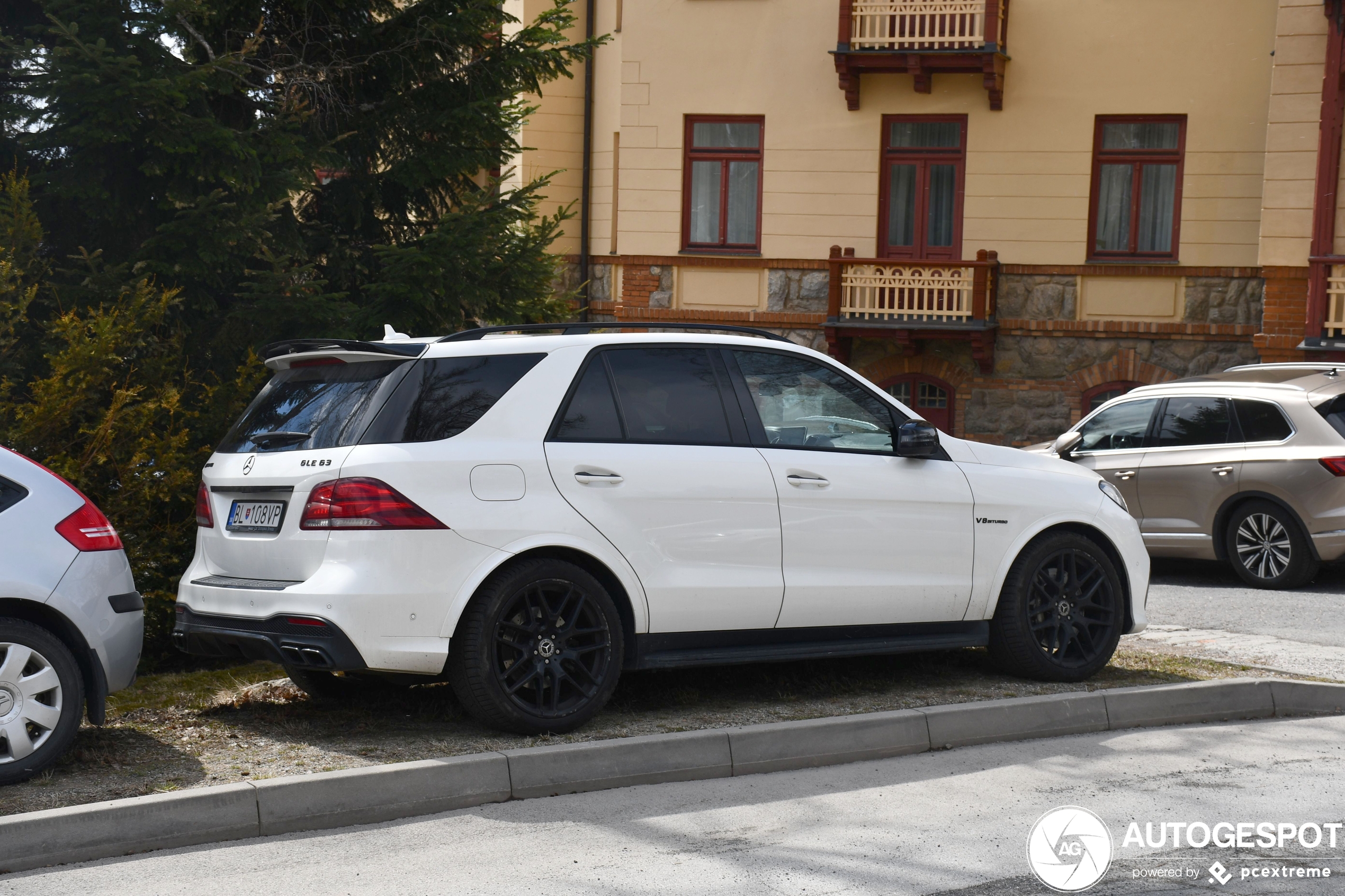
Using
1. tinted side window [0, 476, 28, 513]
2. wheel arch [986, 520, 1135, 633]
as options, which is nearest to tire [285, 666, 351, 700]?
tinted side window [0, 476, 28, 513]

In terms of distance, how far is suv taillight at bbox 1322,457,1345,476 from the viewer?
11.5 m

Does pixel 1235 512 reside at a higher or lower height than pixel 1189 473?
lower

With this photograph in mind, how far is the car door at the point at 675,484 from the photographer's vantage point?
626 centimetres

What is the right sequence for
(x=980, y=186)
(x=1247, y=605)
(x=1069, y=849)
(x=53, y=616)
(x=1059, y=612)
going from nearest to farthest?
1. (x=1069, y=849)
2. (x=53, y=616)
3. (x=1059, y=612)
4. (x=1247, y=605)
5. (x=980, y=186)

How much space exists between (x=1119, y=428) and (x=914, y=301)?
23.1 ft

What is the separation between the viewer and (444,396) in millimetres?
6133

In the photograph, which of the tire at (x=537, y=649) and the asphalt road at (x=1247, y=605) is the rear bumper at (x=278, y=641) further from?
the asphalt road at (x=1247, y=605)

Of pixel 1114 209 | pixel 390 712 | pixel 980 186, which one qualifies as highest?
pixel 980 186

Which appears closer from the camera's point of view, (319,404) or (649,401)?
(319,404)

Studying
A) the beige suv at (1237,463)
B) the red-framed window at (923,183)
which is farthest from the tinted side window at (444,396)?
the red-framed window at (923,183)

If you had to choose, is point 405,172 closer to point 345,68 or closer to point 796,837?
point 345,68

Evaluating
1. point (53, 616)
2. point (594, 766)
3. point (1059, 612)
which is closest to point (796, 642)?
point (594, 766)

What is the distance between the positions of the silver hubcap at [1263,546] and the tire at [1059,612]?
492cm

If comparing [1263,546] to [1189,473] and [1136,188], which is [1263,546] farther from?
[1136,188]
